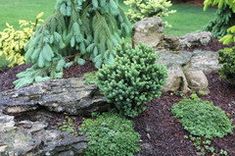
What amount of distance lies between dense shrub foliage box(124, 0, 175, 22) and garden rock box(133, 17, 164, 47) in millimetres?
1319

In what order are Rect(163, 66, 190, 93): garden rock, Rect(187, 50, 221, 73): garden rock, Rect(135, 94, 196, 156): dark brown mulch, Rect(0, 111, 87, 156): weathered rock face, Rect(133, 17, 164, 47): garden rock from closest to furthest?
1. Rect(0, 111, 87, 156): weathered rock face
2. Rect(135, 94, 196, 156): dark brown mulch
3. Rect(163, 66, 190, 93): garden rock
4. Rect(187, 50, 221, 73): garden rock
5. Rect(133, 17, 164, 47): garden rock

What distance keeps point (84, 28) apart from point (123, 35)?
806mm

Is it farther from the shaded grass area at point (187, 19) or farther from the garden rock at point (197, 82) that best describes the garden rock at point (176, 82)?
the shaded grass area at point (187, 19)

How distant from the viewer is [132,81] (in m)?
5.79

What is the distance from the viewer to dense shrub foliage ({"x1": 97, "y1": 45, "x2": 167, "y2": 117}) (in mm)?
→ 5824

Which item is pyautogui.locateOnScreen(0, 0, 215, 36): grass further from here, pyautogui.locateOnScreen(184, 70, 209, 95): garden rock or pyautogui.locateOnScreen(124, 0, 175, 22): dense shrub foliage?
pyautogui.locateOnScreen(184, 70, 209, 95): garden rock

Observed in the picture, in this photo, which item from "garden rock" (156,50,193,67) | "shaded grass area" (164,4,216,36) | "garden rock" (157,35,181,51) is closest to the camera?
"garden rock" (156,50,193,67)

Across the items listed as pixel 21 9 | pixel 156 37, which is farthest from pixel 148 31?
pixel 21 9

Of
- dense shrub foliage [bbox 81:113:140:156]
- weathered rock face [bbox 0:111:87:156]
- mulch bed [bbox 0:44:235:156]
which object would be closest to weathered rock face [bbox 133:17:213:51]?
mulch bed [bbox 0:44:235:156]

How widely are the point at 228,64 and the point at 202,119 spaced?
157 centimetres

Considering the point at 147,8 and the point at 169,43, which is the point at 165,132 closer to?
the point at 169,43

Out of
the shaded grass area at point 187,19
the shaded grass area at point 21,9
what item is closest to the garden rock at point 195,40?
the shaded grass area at point 187,19

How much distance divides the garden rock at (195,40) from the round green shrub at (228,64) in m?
1.81

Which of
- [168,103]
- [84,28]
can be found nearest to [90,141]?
[168,103]
